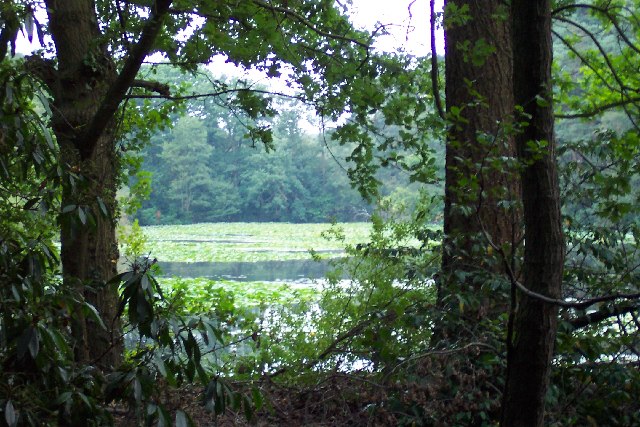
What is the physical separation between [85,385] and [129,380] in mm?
144

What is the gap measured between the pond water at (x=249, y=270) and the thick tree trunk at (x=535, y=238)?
1217cm

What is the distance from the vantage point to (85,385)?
6.33 ft

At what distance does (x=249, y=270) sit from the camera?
657 inches

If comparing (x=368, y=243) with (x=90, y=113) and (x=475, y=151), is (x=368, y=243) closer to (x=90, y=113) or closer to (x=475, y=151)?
(x=475, y=151)

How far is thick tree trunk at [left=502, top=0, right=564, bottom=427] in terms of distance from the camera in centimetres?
236

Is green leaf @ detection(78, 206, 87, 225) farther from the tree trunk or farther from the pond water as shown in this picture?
the pond water

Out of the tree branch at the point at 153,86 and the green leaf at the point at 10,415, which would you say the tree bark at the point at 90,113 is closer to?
the tree branch at the point at 153,86

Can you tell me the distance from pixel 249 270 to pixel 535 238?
47.6 ft

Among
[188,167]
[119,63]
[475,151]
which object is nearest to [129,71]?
[475,151]

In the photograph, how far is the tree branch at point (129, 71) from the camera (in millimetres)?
3119

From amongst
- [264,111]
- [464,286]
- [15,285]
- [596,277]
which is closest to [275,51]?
[264,111]

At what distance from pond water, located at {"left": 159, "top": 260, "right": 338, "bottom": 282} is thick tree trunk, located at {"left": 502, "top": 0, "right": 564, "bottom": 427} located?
12174 mm

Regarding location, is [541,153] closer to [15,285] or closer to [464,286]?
[464,286]

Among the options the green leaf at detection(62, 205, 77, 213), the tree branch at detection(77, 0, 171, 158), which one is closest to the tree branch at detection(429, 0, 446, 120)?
the tree branch at detection(77, 0, 171, 158)
